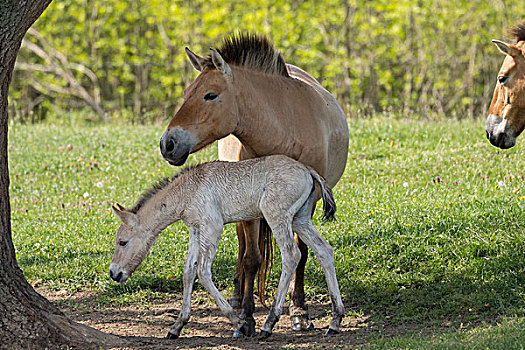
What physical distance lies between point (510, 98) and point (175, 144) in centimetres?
296

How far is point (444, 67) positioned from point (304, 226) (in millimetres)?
Answer: 15105

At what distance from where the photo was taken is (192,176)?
5453 mm

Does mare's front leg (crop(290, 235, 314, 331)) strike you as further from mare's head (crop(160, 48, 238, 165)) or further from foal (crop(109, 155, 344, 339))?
mare's head (crop(160, 48, 238, 165))

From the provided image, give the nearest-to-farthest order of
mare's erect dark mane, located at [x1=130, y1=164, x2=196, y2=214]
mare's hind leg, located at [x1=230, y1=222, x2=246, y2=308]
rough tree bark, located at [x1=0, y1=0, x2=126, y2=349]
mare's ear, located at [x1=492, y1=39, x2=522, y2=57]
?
1. rough tree bark, located at [x1=0, y1=0, x2=126, y2=349]
2. mare's erect dark mane, located at [x1=130, y1=164, x2=196, y2=214]
3. mare's ear, located at [x1=492, y1=39, x2=522, y2=57]
4. mare's hind leg, located at [x1=230, y1=222, x2=246, y2=308]

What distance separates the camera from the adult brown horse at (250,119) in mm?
5316

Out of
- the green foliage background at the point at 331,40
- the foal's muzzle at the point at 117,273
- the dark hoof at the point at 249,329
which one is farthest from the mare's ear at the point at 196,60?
the green foliage background at the point at 331,40

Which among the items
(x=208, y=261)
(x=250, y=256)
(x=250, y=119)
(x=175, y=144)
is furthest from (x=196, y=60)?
(x=250, y=256)

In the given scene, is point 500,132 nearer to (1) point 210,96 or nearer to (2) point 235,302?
(1) point 210,96

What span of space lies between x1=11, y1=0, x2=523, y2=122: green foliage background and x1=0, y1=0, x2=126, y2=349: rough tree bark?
47.3 feet

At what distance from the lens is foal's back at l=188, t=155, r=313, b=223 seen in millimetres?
5168

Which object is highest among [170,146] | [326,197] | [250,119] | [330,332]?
[250,119]

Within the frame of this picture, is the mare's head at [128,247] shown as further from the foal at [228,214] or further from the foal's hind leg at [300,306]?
the foal's hind leg at [300,306]

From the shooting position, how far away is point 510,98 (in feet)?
19.5

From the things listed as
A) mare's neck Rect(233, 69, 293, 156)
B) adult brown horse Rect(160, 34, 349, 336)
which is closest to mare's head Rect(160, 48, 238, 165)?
adult brown horse Rect(160, 34, 349, 336)
